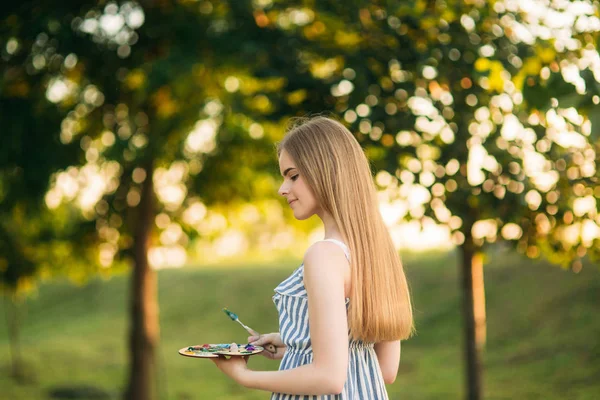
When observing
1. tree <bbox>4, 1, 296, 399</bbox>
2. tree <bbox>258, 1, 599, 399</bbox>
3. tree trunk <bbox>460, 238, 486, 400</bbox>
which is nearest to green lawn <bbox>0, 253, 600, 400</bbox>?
tree <bbox>4, 1, 296, 399</bbox>

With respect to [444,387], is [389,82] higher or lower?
higher

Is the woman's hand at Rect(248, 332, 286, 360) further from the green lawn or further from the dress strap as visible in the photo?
the green lawn

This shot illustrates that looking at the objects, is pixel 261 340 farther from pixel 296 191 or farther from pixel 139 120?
pixel 139 120

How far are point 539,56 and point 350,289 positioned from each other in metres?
3.57

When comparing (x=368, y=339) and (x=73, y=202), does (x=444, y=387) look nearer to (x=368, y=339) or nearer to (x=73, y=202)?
(x=73, y=202)

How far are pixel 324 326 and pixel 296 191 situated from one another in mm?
465

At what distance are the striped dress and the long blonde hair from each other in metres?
0.09

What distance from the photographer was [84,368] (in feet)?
60.0

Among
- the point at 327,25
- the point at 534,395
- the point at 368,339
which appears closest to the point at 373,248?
the point at 368,339

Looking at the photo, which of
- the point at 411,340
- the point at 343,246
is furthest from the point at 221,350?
the point at 411,340

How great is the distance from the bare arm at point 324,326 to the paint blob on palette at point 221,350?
0.69 feet

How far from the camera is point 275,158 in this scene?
726 cm

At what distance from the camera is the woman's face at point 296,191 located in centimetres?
235

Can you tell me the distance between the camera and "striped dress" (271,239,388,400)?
7.70ft
